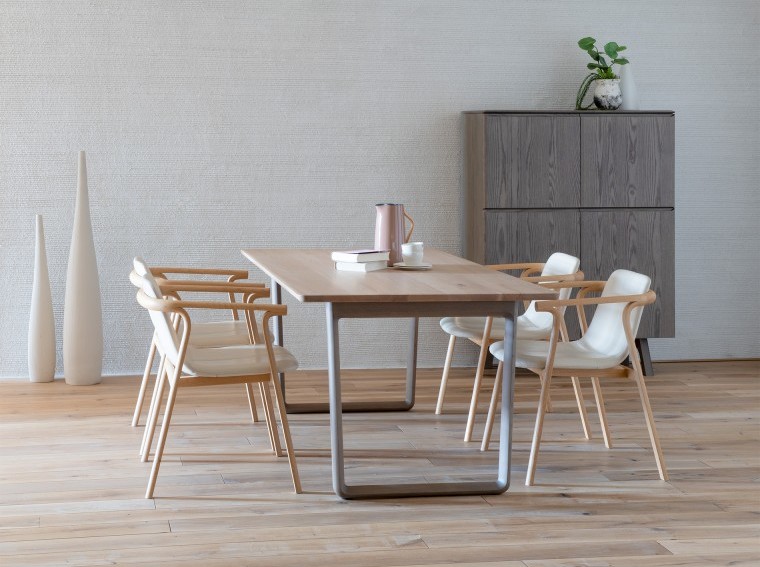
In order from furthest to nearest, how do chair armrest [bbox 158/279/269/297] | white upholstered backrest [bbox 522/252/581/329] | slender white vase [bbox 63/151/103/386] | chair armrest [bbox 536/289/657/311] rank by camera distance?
slender white vase [bbox 63/151/103/386] → white upholstered backrest [bbox 522/252/581/329] → chair armrest [bbox 158/279/269/297] → chair armrest [bbox 536/289/657/311]

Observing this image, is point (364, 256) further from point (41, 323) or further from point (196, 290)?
point (41, 323)

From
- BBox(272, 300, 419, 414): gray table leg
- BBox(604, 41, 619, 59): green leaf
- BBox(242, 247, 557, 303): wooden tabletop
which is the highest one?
BBox(604, 41, 619, 59): green leaf

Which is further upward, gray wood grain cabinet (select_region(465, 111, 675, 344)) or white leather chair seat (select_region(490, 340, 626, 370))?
gray wood grain cabinet (select_region(465, 111, 675, 344))

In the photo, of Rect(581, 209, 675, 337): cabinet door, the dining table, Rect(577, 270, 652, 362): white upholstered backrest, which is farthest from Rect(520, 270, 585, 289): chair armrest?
Rect(581, 209, 675, 337): cabinet door

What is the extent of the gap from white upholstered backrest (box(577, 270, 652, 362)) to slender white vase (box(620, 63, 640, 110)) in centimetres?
207

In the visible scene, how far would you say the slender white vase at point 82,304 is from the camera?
5609 mm

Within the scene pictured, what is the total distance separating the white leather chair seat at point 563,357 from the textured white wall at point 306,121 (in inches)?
85.0

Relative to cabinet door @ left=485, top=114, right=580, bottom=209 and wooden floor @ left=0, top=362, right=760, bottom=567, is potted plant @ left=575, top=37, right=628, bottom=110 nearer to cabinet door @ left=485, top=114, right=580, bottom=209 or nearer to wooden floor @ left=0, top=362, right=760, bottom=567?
cabinet door @ left=485, top=114, right=580, bottom=209

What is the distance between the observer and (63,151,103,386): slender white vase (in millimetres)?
5609

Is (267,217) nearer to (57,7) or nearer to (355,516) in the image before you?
(57,7)

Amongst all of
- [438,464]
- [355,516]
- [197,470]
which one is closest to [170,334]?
[197,470]

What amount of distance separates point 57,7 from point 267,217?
1592 millimetres

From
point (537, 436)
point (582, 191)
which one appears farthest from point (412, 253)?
point (582, 191)

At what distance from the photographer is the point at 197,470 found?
405 cm
